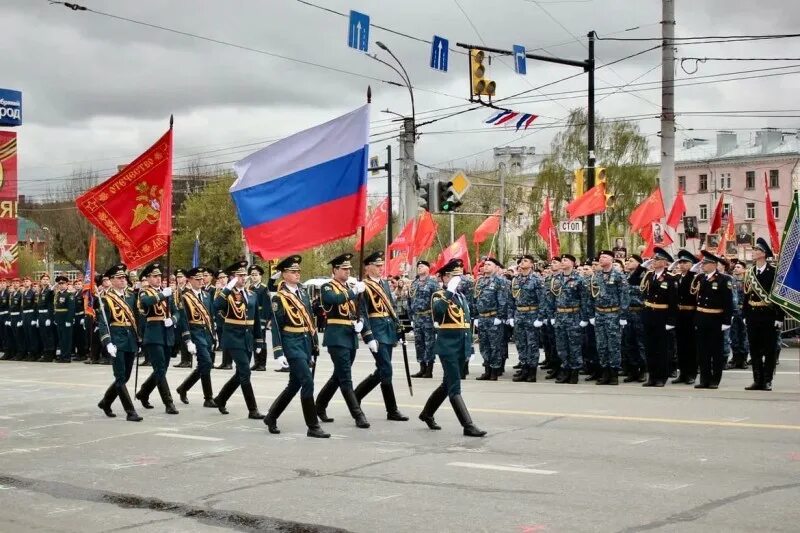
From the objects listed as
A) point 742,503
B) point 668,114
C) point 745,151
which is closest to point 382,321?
point 742,503

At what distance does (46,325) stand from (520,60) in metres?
14.2

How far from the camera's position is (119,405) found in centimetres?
1568

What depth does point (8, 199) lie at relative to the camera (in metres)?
35.6

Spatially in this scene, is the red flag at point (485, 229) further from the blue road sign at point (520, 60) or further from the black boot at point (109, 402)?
the black boot at point (109, 402)

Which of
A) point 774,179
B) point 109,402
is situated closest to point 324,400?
point 109,402

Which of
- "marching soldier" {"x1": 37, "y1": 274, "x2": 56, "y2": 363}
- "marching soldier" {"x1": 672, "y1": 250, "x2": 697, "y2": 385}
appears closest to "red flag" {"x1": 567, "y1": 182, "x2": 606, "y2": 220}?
"marching soldier" {"x1": 672, "y1": 250, "x2": 697, "y2": 385}

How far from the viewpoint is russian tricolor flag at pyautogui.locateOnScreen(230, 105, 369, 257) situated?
1202 centimetres

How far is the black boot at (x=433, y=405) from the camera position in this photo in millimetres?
11602

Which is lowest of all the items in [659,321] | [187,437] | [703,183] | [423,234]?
[187,437]

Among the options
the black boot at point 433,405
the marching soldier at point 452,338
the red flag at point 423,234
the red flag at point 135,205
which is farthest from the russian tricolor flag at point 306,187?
the red flag at point 423,234

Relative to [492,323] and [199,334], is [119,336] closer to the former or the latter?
[199,334]

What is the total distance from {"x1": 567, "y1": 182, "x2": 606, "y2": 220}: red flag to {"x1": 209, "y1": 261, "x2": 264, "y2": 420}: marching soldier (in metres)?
11.3

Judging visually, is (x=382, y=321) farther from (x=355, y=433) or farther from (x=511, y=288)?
(x=511, y=288)

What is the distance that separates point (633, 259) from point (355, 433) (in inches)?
287
